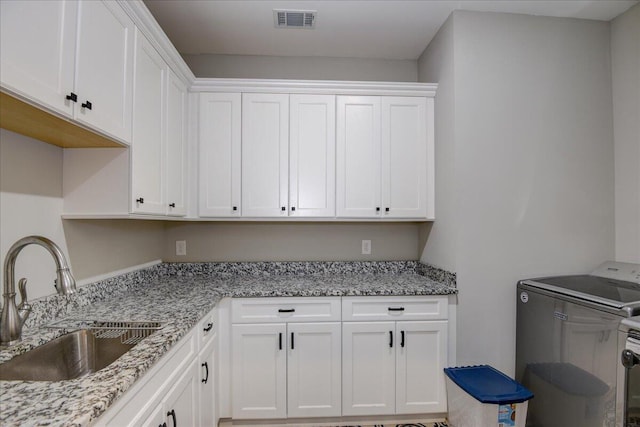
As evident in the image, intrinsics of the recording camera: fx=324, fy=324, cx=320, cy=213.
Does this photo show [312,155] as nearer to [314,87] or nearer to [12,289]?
[314,87]

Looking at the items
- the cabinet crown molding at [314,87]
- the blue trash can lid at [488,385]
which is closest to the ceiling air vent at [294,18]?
the cabinet crown molding at [314,87]

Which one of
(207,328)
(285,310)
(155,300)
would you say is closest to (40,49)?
(155,300)

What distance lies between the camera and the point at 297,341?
6.73ft

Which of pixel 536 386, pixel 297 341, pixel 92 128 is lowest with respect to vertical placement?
pixel 536 386

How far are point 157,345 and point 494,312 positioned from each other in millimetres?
1974

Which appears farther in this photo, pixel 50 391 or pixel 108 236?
pixel 108 236

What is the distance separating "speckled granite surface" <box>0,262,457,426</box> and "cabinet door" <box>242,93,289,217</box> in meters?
0.55

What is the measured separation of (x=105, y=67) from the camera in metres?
1.34

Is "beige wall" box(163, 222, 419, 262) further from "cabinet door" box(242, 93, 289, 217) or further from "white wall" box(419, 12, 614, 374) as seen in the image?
"white wall" box(419, 12, 614, 374)

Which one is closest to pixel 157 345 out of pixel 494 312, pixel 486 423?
pixel 486 423

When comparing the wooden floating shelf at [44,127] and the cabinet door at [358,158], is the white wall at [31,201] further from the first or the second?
the cabinet door at [358,158]

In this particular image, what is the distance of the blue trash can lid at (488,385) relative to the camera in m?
1.75

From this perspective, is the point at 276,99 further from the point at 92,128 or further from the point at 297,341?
the point at 297,341

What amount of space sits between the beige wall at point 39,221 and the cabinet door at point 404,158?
184cm
